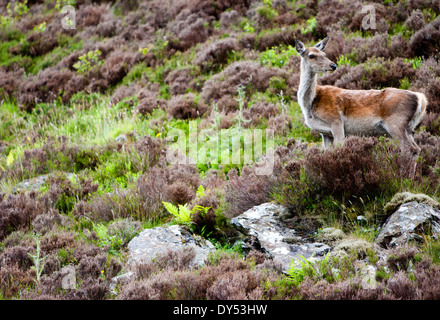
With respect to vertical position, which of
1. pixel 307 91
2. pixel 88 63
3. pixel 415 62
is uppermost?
pixel 88 63

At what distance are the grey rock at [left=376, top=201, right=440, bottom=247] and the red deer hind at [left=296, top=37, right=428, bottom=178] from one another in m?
1.00

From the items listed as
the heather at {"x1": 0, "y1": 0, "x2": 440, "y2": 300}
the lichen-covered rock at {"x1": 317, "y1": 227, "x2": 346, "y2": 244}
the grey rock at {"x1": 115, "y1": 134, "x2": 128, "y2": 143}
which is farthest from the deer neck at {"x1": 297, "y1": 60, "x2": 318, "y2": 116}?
the grey rock at {"x1": 115, "y1": 134, "x2": 128, "y2": 143}

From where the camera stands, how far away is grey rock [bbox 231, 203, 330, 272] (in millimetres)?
4441

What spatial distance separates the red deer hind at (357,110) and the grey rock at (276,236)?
1792 millimetres

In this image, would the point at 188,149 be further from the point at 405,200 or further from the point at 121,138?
the point at 405,200

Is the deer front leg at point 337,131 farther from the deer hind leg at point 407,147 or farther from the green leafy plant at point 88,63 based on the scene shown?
the green leafy plant at point 88,63

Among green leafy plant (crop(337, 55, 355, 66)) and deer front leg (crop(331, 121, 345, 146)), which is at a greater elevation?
green leafy plant (crop(337, 55, 355, 66))

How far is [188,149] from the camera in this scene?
27.2 ft

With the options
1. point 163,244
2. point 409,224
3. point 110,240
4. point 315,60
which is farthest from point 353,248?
point 315,60

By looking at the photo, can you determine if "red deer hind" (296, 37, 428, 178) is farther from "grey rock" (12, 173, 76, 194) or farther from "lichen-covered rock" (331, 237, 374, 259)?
"grey rock" (12, 173, 76, 194)

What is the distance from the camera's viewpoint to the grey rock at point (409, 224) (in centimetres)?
415

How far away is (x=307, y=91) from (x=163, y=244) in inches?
142

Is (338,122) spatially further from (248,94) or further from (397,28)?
(397,28)

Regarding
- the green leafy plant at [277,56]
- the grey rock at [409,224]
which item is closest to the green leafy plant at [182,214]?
the grey rock at [409,224]
